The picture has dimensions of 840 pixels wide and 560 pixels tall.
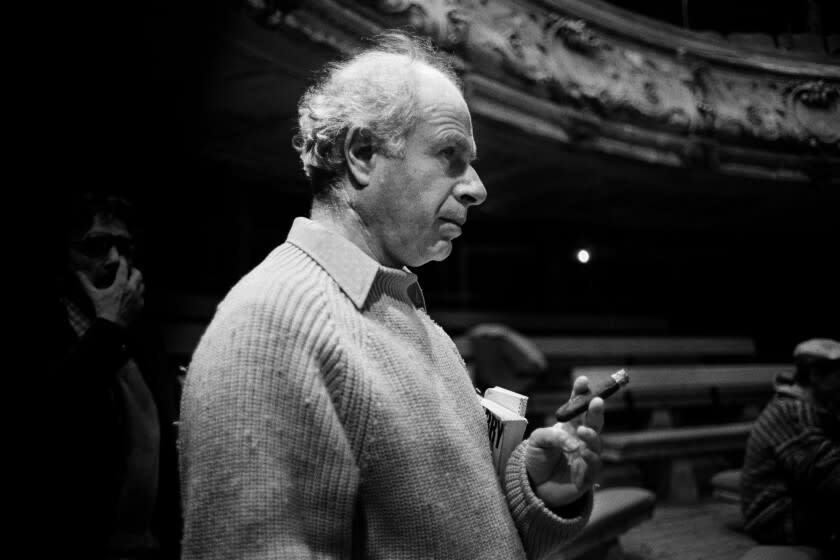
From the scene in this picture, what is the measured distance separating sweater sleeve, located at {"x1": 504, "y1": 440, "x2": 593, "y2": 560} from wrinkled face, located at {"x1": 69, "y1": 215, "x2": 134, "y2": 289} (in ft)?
3.86

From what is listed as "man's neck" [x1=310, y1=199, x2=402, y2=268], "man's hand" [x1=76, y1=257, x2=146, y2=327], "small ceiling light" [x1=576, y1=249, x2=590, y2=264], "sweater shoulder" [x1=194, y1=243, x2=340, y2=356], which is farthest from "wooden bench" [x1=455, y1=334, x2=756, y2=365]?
"sweater shoulder" [x1=194, y1=243, x2=340, y2=356]

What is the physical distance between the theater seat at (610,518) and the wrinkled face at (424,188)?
1.78 metres

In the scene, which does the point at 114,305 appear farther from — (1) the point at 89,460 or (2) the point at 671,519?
(2) the point at 671,519

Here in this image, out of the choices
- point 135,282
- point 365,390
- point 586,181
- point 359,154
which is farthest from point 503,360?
point 365,390

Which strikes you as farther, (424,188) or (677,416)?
(677,416)

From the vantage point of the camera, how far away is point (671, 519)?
384 cm

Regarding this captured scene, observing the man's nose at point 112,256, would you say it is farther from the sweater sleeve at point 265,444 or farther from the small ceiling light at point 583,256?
the small ceiling light at point 583,256

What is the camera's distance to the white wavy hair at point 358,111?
1.01 meters

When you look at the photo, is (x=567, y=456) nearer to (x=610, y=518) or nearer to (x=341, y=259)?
(x=341, y=259)

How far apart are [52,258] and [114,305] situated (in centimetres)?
20

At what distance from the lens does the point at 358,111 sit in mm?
1016

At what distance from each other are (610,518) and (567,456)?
6.48 feet

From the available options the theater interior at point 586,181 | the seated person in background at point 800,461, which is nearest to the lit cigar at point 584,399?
the theater interior at point 586,181

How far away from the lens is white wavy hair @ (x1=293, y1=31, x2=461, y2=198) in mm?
1010
